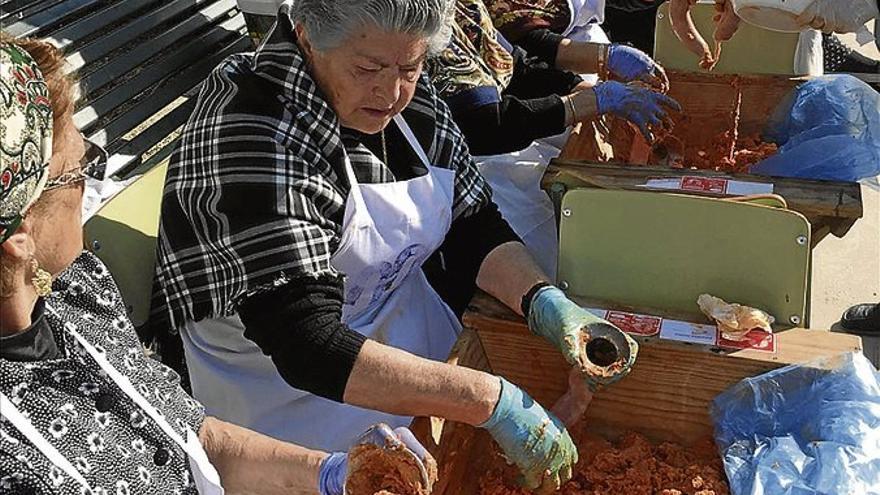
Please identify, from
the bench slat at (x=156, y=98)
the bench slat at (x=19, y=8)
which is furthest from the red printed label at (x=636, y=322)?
the bench slat at (x=19, y=8)

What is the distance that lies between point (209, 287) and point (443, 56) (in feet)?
3.57

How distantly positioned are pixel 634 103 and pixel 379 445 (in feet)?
5.33

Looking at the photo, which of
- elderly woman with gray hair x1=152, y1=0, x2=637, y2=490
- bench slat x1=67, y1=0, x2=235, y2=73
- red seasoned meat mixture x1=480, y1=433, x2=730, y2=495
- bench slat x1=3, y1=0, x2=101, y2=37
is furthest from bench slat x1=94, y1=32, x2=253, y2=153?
red seasoned meat mixture x1=480, y1=433, x2=730, y2=495

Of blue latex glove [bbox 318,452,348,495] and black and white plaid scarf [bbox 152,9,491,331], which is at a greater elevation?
black and white plaid scarf [bbox 152,9,491,331]

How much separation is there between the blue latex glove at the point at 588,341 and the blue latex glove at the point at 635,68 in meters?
1.36

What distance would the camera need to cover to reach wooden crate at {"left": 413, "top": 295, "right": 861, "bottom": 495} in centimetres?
177

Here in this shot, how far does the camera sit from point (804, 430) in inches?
69.0

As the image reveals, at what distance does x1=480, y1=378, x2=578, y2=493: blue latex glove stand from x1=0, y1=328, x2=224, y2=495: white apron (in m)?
0.52

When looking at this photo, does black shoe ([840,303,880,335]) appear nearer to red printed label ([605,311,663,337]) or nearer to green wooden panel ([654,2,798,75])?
green wooden panel ([654,2,798,75])

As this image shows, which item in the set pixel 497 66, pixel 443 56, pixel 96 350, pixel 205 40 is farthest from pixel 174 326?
pixel 205 40

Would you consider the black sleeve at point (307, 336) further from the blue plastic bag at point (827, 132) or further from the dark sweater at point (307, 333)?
the blue plastic bag at point (827, 132)

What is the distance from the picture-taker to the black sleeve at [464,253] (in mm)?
2131

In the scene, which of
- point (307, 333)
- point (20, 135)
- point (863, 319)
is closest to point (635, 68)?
point (863, 319)

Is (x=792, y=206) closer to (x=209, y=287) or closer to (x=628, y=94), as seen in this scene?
(x=628, y=94)
